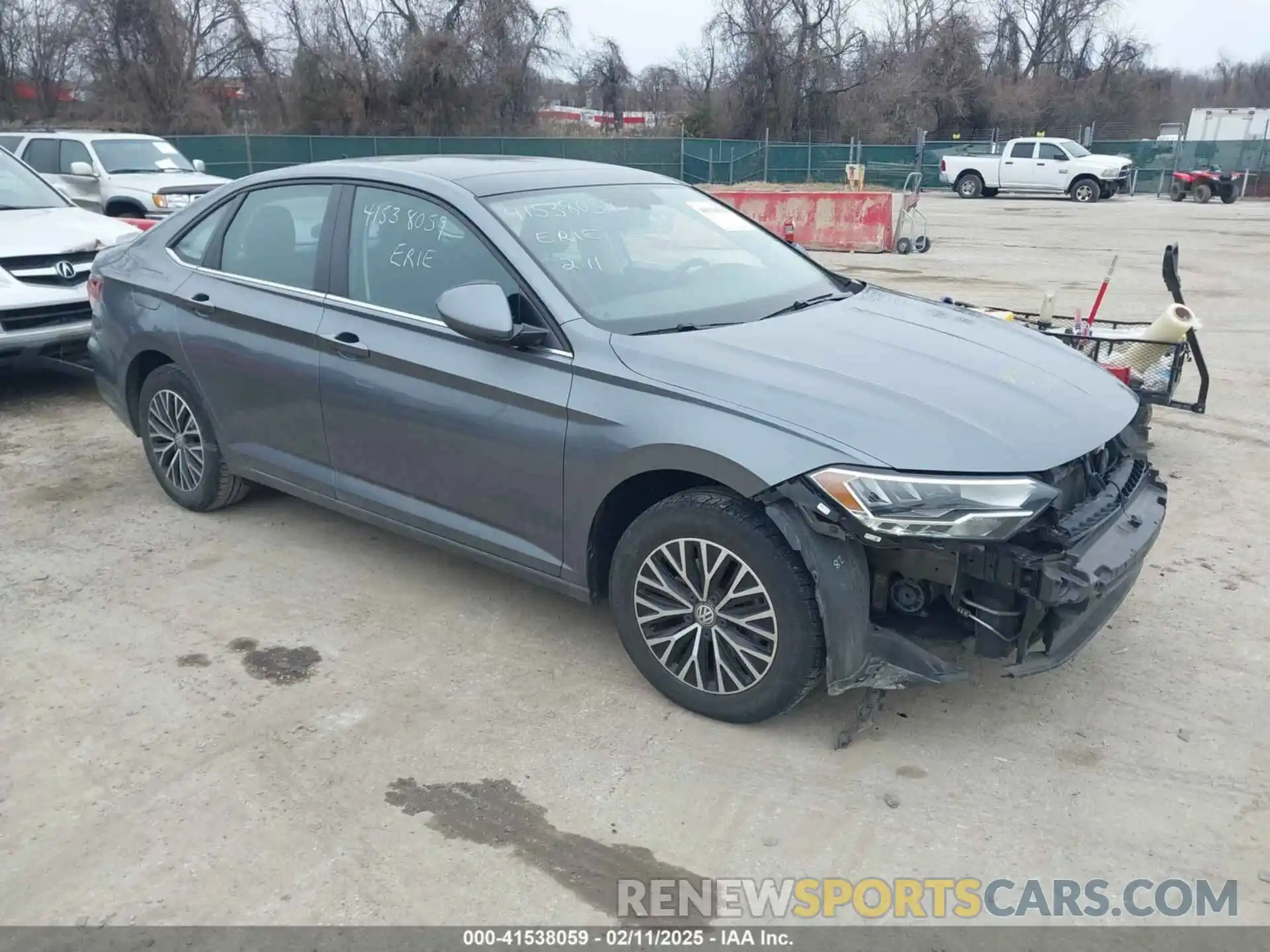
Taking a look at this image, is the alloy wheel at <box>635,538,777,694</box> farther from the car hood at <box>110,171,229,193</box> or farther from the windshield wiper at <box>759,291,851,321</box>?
the car hood at <box>110,171,229,193</box>

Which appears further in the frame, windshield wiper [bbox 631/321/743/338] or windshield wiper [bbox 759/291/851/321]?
windshield wiper [bbox 759/291/851/321]

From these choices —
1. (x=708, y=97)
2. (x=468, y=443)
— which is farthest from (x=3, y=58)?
(x=468, y=443)

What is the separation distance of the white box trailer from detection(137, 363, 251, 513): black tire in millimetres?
39507

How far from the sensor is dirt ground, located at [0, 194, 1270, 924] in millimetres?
2781

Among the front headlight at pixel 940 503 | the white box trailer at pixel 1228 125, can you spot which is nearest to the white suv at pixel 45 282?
the front headlight at pixel 940 503

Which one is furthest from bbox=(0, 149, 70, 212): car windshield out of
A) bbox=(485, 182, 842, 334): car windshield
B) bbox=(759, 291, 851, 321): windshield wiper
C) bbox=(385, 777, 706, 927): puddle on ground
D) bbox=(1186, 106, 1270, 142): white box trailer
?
bbox=(1186, 106, 1270, 142): white box trailer

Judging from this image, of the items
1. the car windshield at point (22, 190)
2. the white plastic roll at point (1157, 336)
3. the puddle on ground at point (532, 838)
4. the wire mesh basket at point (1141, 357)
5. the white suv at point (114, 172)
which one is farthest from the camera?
the white suv at point (114, 172)

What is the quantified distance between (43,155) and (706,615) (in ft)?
47.7

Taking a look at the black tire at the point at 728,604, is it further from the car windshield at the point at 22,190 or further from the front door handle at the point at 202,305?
the car windshield at the point at 22,190

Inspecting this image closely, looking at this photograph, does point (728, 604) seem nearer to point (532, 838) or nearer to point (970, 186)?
point (532, 838)

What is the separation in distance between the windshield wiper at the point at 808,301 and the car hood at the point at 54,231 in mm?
5836

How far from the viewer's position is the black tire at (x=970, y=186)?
32.5 meters

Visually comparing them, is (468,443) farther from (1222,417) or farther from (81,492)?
(1222,417)

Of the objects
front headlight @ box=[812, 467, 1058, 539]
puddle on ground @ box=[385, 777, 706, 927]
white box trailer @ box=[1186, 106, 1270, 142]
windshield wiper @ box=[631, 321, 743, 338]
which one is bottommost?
puddle on ground @ box=[385, 777, 706, 927]
